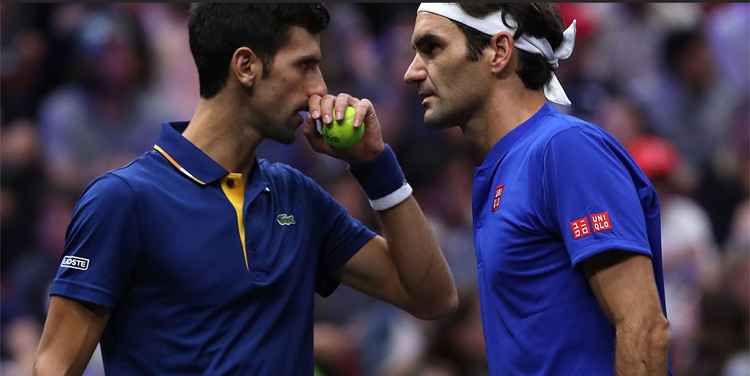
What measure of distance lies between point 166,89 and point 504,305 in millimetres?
6077

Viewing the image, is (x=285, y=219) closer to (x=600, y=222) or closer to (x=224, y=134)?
(x=224, y=134)

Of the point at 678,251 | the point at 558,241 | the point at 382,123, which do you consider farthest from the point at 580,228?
the point at 382,123

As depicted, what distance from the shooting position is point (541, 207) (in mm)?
4488

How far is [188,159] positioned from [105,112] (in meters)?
5.64

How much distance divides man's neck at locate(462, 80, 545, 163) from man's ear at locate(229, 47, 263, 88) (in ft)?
2.40

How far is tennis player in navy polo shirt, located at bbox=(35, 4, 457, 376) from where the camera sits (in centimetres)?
461

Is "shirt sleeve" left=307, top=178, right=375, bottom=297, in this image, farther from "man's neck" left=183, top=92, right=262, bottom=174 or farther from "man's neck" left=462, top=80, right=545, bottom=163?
"man's neck" left=462, top=80, right=545, bottom=163

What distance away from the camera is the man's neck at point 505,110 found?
485cm

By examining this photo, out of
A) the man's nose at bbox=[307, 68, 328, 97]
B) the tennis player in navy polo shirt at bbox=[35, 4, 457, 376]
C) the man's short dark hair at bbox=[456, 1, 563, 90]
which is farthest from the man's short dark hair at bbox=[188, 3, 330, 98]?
the man's short dark hair at bbox=[456, 1, 563, 90]

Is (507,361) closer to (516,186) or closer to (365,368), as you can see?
(516,186)

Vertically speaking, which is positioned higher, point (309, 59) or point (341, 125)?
point (309, 59)

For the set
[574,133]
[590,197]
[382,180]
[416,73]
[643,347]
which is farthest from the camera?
[382,180]

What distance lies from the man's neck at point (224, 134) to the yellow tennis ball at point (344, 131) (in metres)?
0.25

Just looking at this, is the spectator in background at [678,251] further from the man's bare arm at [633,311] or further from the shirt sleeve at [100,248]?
the shirt sleeve at [100,248]
